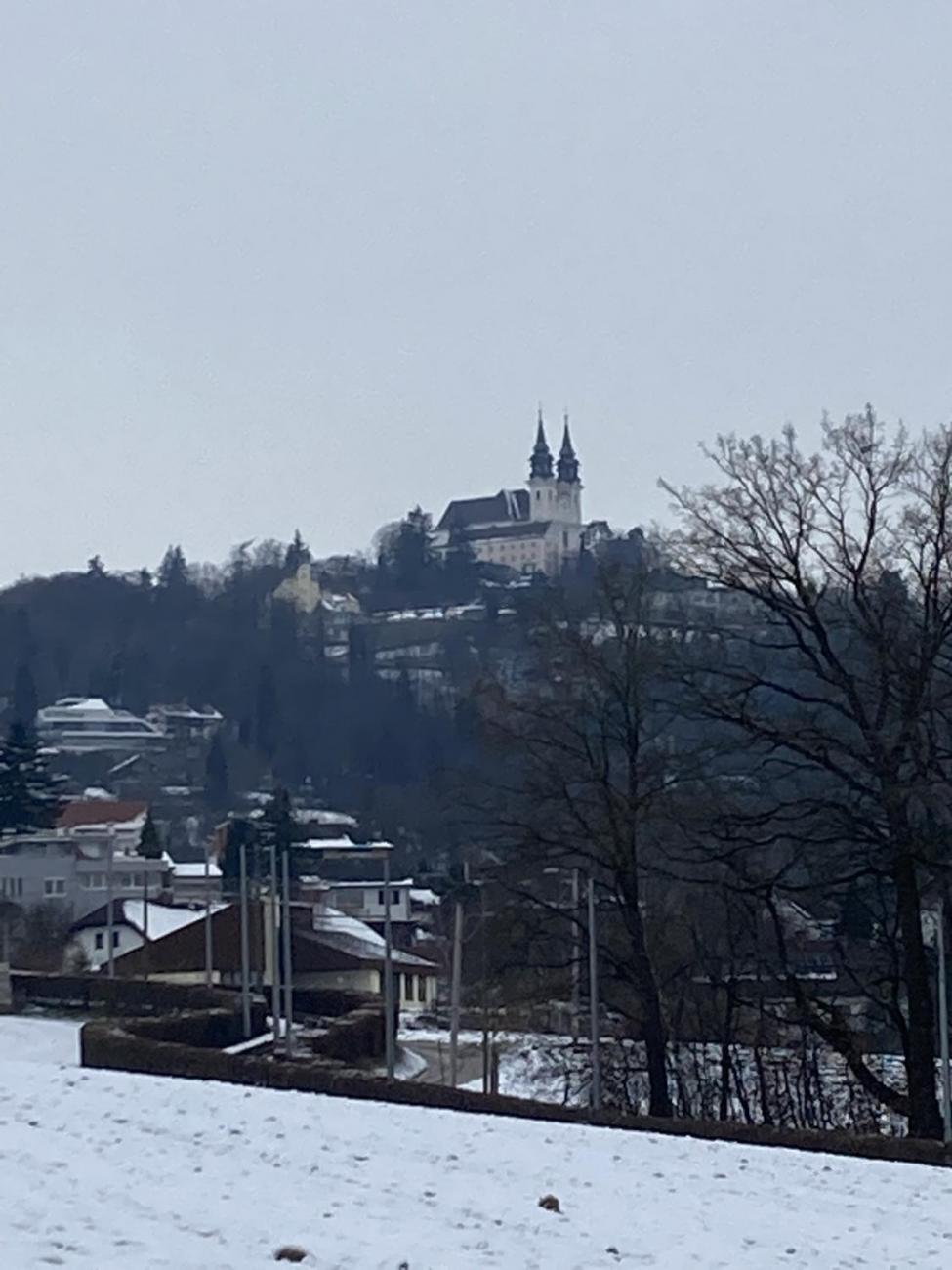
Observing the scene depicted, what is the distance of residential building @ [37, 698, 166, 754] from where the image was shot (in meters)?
142

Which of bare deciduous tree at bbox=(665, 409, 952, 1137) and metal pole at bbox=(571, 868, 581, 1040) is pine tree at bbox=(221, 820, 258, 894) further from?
bare deciduous tree at bbox=(665, 409, 952, 1137)

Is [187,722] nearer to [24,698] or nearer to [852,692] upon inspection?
[24,698]

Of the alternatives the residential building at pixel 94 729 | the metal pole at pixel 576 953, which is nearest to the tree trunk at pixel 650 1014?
the metal pole at pixel 576 953

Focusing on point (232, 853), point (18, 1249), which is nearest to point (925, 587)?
point (18, 1249)

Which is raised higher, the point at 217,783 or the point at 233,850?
the point at 217,783

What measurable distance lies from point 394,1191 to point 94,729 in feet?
444

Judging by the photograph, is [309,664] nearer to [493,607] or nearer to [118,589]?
[493,607]

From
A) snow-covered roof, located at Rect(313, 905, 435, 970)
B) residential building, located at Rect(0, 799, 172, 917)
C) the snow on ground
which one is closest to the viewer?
the snow on ground

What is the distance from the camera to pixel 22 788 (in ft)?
251

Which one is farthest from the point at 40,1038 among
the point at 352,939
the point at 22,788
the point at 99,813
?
the point at 99,813

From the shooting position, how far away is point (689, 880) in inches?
1020

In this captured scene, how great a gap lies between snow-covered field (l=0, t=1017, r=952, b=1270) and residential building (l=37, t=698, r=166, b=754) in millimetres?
125753

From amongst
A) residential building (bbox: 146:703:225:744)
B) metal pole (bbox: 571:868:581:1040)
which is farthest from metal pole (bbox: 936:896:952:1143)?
residential building (bbox: 146:703:225:744)

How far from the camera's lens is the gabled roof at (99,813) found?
101 m
